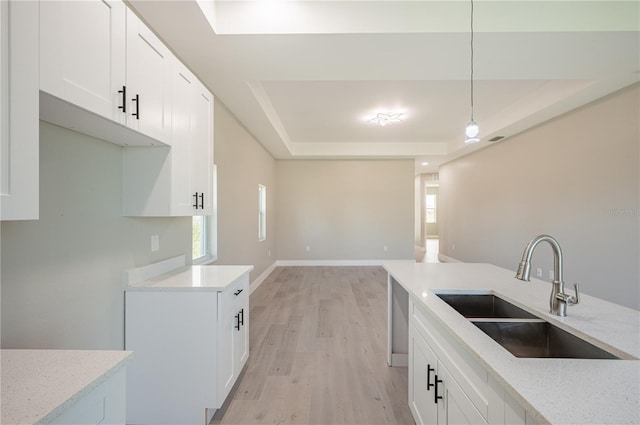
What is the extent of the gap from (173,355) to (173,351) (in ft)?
0.08

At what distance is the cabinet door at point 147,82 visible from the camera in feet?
4.44

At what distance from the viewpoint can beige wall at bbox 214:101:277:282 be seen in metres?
3.35

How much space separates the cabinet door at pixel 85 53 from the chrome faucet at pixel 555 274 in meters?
1.89

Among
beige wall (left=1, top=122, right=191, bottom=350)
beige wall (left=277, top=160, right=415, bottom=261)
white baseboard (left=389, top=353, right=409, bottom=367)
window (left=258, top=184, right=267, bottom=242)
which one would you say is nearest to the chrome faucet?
white baseboard (left=389, top=353, right=409, bottom=367)

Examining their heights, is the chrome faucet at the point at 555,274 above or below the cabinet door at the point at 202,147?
below

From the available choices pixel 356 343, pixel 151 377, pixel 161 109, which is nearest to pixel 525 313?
pixel 356 343

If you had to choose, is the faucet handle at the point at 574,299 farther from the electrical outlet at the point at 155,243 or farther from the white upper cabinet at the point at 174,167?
the electrical outlet at the point at 155,243

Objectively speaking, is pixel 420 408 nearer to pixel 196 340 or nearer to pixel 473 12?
pixel 196 340

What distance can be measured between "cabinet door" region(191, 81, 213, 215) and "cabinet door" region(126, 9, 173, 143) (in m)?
0.31

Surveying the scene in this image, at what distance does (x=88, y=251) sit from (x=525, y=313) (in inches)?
92.9

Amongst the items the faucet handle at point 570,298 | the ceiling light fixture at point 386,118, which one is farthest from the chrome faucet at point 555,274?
the ceiling light fixture at point 386,118

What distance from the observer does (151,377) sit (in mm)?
1683

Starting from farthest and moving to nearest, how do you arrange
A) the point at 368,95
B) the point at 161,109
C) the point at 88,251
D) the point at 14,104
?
the point at 368,95, the point at 161,109, the point at 88,251, the point at 14,104

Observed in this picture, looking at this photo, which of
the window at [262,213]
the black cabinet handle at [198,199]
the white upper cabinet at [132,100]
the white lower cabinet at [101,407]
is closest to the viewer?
the white lower cabinet at [101,407]
